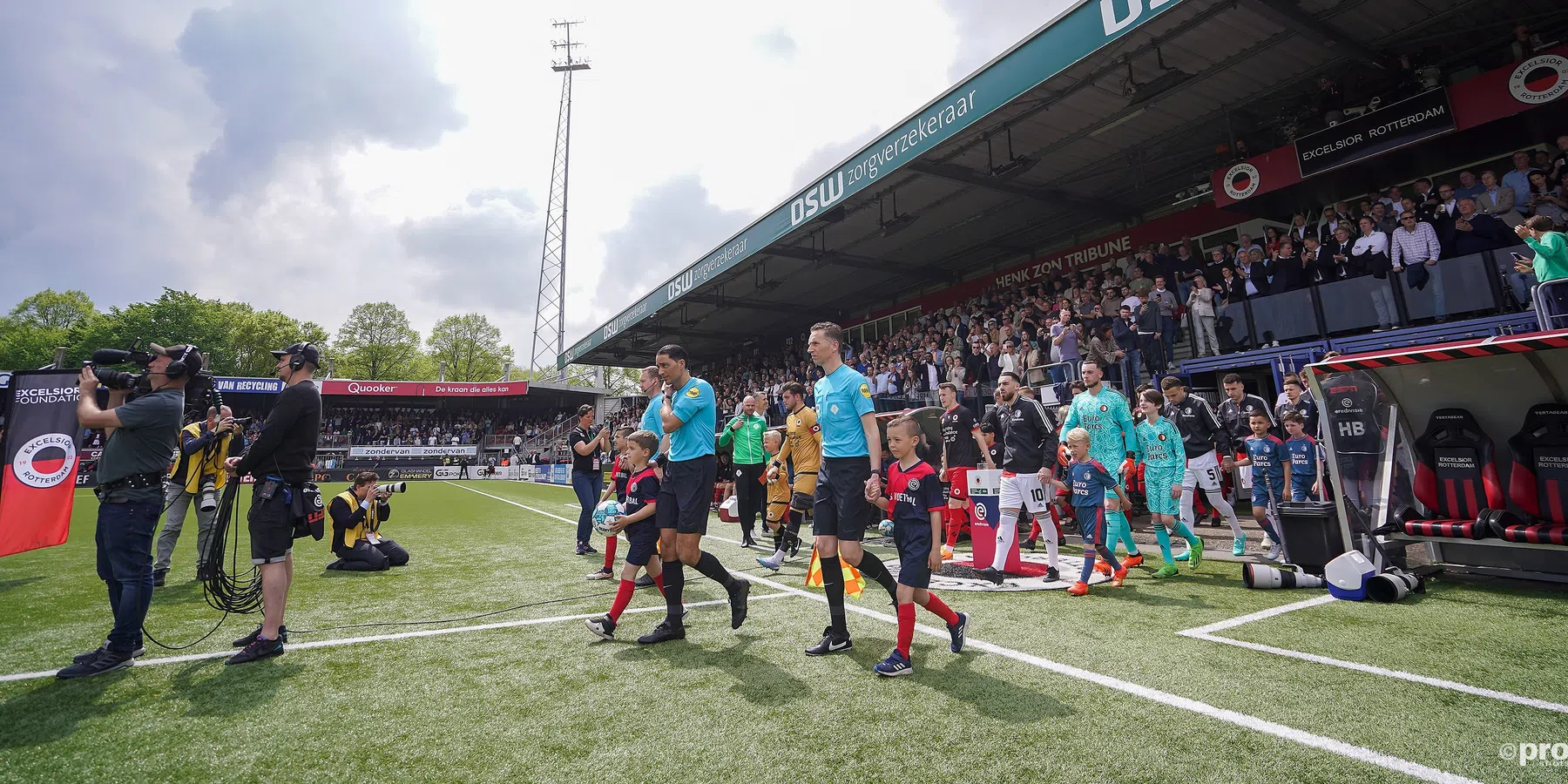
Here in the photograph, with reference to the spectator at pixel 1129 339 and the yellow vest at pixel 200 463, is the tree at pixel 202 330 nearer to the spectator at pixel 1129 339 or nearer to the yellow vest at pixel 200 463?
the yellow vest at pixel 200 463

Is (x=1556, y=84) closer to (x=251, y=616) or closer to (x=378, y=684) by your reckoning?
(x=378, y=684)

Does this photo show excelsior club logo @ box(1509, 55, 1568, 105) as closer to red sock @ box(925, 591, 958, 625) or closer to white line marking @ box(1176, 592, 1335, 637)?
white line marking @ box(1176, 592, 1335, 637)

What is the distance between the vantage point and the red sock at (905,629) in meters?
3.58

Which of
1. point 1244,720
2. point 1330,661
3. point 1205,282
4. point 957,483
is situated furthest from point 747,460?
point 1205,282

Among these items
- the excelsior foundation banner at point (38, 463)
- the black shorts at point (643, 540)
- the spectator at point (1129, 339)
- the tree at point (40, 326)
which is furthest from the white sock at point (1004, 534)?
the tree at point (40, 326)

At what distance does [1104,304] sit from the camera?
13297 millimetres

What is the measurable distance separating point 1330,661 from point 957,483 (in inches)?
185

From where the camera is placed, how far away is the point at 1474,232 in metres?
9.01

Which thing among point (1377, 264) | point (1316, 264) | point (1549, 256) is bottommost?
point (1549, 256)

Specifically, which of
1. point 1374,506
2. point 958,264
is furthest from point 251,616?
point 958,264

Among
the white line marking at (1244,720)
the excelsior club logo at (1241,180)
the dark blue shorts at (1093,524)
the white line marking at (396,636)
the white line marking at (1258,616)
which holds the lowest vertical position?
the white line marking at (1258,616)

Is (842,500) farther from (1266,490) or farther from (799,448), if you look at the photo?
(1266,490)

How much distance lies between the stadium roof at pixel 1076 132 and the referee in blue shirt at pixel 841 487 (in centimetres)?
752

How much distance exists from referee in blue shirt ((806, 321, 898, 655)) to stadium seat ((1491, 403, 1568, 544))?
516 cm
